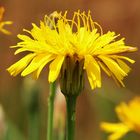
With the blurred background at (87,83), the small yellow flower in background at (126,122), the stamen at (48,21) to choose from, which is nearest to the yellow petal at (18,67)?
the stamen at (48,21)

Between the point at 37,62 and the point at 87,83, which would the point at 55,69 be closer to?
the point at 37,62

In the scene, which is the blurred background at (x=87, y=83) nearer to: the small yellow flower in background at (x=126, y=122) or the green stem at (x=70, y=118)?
the small yellow flower in background at (x=126, y=122)

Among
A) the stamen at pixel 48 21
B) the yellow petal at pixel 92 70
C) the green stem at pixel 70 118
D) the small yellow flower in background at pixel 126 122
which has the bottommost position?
the small yellow flower in background at pixel 126 122

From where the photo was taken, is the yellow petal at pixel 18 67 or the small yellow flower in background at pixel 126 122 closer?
the yellow petal at pixel 18 67

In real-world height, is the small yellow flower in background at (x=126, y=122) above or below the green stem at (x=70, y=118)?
below

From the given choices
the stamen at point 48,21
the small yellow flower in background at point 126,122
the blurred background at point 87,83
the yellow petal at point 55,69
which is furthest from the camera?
the blurred background at point 87,83

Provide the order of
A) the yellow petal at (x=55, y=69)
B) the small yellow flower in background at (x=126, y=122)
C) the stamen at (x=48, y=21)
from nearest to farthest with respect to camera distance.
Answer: the yellow petal at (x=55, y=69)
the stamen at (x=48, y=21)
the small yellow flower in background at (x=126, y=122)

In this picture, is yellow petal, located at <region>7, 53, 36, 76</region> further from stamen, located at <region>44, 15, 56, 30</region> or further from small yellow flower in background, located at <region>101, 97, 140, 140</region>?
small yellow flower in background, located at <region>101, 97, 140, 140</region>
